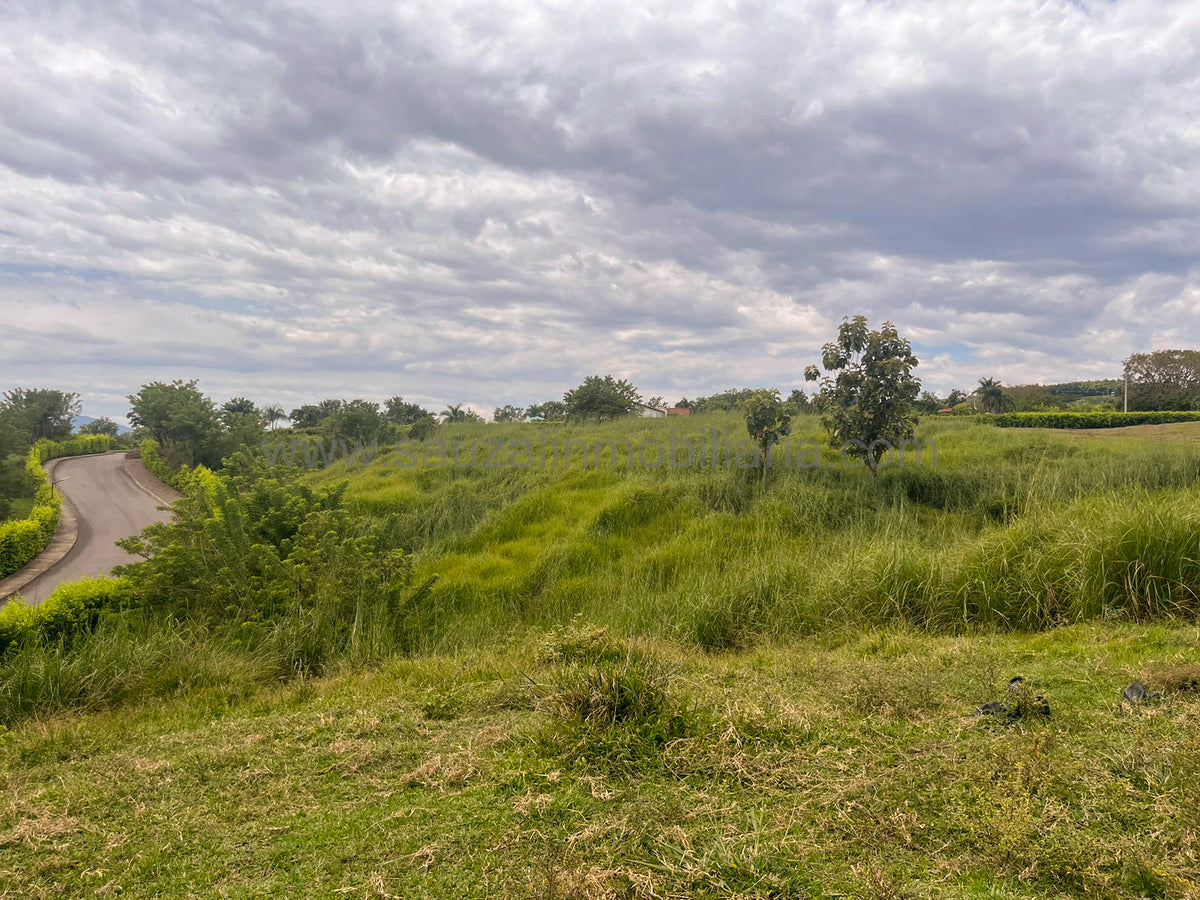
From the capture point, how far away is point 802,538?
10133mm

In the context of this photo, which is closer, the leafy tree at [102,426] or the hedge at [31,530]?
the hedge at [31,530]

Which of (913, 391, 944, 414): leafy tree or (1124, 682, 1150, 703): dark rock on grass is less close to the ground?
(913, 391, 944, 414): leafy tree

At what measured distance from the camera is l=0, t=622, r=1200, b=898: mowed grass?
6.49 ft

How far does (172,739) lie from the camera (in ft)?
11.7

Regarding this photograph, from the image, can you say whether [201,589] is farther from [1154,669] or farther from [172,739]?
[1154,669]

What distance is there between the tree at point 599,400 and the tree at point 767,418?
15.2 m

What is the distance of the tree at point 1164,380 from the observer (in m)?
38.5

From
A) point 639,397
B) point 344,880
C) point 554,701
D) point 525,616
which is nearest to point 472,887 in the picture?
point 344,880

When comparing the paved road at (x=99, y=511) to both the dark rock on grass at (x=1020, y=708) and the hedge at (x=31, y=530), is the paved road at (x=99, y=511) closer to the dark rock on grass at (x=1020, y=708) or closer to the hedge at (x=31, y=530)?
the hedge at (x=31, y=530)

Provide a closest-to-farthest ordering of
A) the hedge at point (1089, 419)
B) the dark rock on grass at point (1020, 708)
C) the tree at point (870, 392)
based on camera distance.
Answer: the dark rock on grass at point (1020, 708), the tree at point (870, 392), the hedge at point (1089, 419)

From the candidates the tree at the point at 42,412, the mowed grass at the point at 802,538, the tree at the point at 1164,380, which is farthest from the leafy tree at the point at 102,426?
the tree at the point at 1164,380

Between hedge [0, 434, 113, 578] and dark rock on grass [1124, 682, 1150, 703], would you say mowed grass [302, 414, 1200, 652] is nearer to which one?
dark rock on grass [1124, 682, 1150, 703]

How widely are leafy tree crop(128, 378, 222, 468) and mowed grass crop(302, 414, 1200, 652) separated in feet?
79.5

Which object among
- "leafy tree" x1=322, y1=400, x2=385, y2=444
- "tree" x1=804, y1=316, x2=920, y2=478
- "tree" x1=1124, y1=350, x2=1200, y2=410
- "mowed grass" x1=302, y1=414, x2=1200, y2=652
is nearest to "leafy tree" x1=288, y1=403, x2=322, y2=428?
"leafy tree" x1=322, y1=400, x2=385, y2=444
